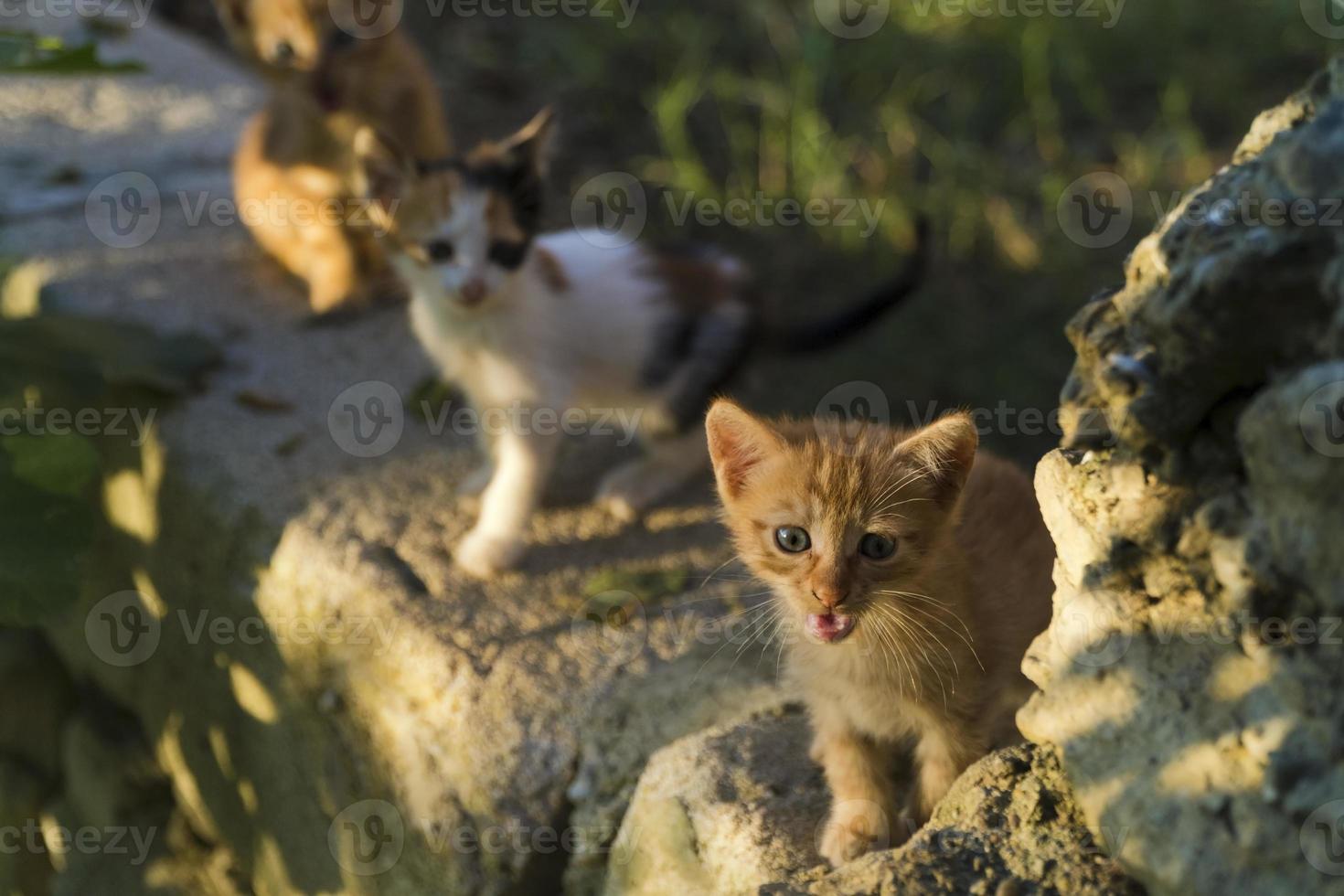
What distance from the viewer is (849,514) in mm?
1903

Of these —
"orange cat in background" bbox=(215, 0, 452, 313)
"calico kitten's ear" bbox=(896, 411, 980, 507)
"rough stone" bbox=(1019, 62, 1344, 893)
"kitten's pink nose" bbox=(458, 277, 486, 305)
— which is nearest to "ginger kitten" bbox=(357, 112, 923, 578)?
"kitten's pink nose" bbox=(458, 277, 486, 305)

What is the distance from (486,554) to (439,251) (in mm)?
679

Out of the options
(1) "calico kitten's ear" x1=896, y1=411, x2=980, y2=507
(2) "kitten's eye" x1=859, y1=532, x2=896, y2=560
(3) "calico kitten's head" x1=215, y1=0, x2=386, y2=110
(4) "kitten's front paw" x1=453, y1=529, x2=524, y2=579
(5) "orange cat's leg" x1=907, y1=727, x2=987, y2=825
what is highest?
(3) "calico kitten's head" x1=215, y1=0, x2=386, y2=110

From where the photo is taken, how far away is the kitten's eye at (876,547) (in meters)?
1.92

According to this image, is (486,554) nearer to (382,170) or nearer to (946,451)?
(382,170)

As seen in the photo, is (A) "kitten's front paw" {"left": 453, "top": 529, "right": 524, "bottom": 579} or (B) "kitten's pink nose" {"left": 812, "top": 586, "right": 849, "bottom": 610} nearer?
(B) "kitten's pink nose" {"left": 812, "top": 586, "right": 849, "bottom": 610}

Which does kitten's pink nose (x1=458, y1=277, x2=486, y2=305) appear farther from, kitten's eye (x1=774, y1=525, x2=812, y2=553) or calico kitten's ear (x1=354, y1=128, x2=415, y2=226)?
kitten's eye (x1=774, y1=525, x2=812, y2=553)

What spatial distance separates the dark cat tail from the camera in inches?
134

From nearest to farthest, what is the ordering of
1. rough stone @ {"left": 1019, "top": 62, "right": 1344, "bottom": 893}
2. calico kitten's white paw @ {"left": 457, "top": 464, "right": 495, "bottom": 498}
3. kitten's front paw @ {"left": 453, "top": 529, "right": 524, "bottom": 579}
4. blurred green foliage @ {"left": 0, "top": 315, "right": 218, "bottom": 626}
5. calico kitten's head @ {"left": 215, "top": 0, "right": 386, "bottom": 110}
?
rough stone @ {"left": 1019, "top": 62, "right": 1344, "bottom": 893}
blurred green foliage @ {"left": 0, "top": 315, "right": 218, "bottom": 626}
kitten's front paw @ {"left": 453, "top": 529, "right": 524, "bottom": 579}
calico kitten's white paw @ {"left": 457, "top": 464, "right": 495, "bottom": 498}
calico kitten's head @ {"left": 215, "top": 0, "right": 386, "bottom": 110}

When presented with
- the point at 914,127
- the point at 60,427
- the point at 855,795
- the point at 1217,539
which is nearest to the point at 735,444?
the point at 855,795

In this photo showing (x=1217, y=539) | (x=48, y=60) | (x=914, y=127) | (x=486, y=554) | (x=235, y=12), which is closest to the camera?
(x=1217, y=539)

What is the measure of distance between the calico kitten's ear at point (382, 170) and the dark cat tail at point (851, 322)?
1.04m

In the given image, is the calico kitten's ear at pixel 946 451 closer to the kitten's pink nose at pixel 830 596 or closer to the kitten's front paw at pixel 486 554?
the kitten's pink nose at pixel 830 596

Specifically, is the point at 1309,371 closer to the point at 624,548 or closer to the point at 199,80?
the point at 624,548
